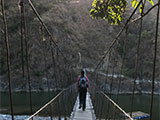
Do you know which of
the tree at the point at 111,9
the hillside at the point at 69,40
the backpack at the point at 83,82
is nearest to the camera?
the tree at the point at 111,9

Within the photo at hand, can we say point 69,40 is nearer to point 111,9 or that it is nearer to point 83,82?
point 83,82

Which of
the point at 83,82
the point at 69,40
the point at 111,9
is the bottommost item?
the point at 83,82

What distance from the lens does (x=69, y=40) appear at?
71.2ft

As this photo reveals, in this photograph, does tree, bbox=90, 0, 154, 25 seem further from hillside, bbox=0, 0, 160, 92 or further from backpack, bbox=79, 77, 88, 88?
hillside, bbox=0, 0, 160, 92

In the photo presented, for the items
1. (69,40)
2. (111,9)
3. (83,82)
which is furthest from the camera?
(69,40)

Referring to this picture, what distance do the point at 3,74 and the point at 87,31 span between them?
494 inches

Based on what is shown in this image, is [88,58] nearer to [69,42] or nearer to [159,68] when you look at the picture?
[69,42]

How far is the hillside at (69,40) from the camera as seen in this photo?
1905 cm

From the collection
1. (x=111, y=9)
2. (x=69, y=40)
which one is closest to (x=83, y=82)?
(x=111, y=9)

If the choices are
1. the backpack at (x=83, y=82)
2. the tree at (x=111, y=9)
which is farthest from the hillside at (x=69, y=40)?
the tree at (x=111, y=9)

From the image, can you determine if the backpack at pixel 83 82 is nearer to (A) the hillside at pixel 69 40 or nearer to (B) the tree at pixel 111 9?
(B) the tree at pixel 111 9

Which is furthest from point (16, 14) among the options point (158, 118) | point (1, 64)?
point (158, 118)

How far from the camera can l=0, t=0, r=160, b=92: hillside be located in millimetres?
19047

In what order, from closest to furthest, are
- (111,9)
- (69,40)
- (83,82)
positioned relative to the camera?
(111,9) < (83,82) < (69,40)
